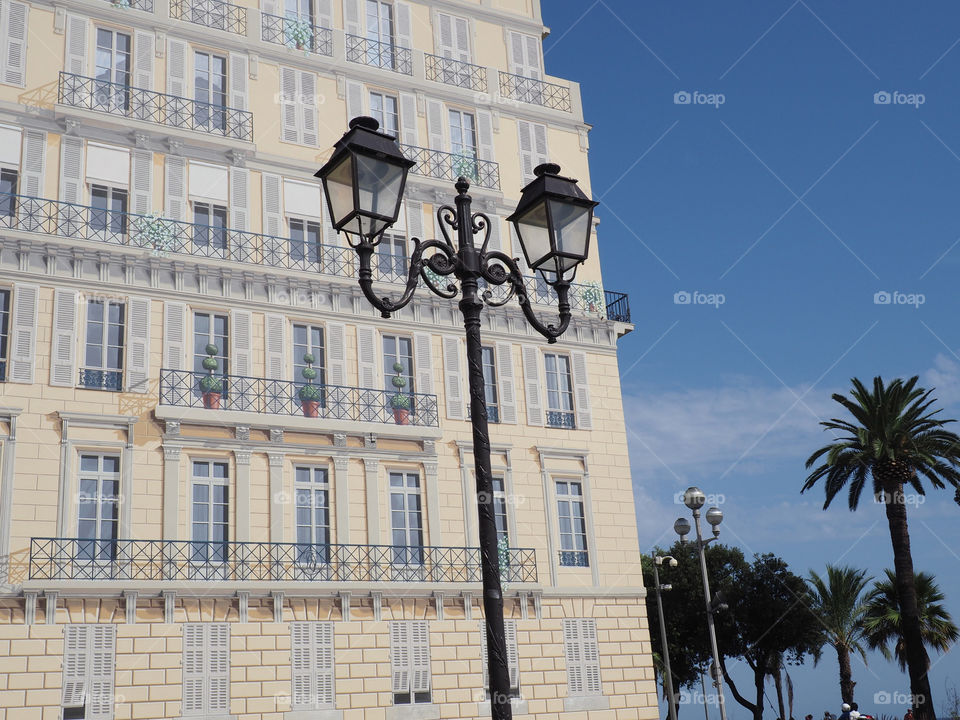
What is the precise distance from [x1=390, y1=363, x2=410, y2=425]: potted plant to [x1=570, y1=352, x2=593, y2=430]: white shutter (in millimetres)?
5226

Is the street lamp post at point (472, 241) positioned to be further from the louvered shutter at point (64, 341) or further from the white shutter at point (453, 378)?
the white shutter at point (453, 378)

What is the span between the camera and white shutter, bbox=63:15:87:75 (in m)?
25.6

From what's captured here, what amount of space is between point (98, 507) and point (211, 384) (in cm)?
380

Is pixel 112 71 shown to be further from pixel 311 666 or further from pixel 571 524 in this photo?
pixel 571 524

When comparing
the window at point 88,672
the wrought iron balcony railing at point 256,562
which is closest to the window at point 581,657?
the wrought iron balcony railing at point 256,562

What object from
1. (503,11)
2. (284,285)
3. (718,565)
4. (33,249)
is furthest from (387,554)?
(718,565)

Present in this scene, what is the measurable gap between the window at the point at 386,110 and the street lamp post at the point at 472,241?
20.6m

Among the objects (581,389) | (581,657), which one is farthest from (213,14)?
(581,657)

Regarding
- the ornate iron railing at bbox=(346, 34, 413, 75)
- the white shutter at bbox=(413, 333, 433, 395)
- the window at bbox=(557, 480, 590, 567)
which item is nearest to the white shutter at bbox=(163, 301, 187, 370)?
the white shutter at bbox=(413, 333, 433, 395)

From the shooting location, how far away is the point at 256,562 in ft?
77.3

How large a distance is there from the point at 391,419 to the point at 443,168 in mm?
7931

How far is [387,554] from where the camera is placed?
25.3m

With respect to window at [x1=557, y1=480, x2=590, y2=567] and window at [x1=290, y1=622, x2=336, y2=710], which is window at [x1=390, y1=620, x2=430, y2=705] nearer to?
window at [x1=290, y1=622, x2=336, y2=710]

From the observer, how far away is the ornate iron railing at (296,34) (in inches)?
1131
